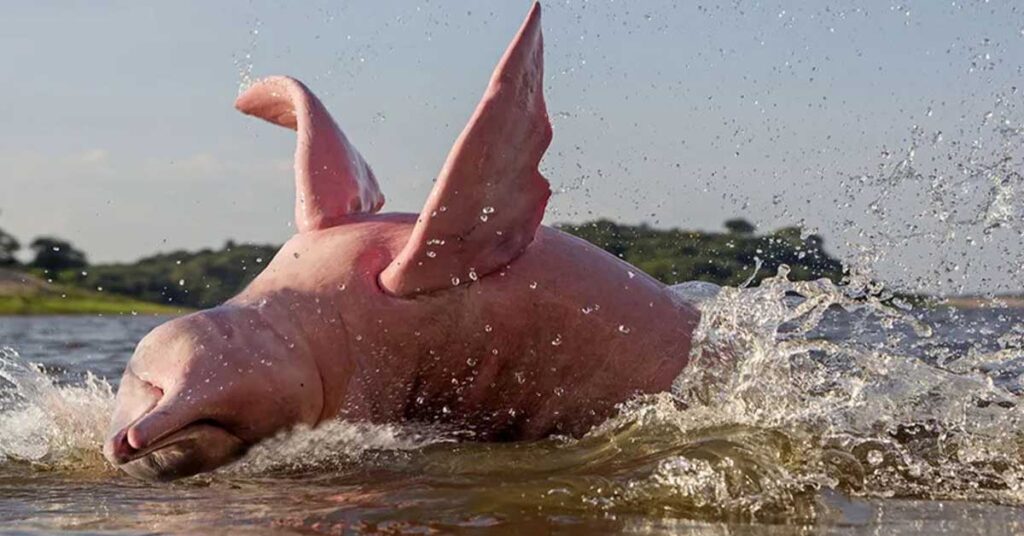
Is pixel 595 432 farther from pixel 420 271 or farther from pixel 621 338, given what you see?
pixel 420 271

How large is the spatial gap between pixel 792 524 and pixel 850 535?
0.73ft

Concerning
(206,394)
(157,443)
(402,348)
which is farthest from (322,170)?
(157,443)

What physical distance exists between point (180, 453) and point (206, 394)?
246mm

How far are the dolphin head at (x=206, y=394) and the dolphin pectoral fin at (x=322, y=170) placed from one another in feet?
2.94

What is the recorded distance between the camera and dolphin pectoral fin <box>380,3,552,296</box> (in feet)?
17.8

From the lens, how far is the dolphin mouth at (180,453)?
4969 mm

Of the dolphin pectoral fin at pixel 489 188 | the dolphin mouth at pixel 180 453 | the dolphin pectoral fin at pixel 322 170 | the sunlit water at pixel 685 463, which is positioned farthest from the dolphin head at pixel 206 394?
the dolphin pectoral fin at pixel 322 170

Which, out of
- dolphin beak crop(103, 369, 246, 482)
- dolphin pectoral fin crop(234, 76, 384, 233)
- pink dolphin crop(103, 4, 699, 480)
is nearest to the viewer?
dolphin beak crop(103, 369, 246, 482)

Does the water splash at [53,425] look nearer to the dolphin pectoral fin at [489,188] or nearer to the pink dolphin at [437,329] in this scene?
the pink dolphin at [437,329]

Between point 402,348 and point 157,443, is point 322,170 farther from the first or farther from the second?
point 157,443

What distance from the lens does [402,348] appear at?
224 inches

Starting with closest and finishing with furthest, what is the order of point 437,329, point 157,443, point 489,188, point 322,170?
point 157,443, point 489,188, point 437,329, point 322,170

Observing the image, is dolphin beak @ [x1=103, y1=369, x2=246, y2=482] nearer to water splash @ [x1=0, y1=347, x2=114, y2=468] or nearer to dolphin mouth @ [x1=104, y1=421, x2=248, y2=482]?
dolphin mouth @ [x1=104, y1=421, x2=248, y2=482]

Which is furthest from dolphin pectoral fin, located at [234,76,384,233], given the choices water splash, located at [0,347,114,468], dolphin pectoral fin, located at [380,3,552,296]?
water splash, located at [0,347,114,468]
